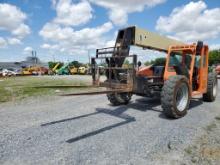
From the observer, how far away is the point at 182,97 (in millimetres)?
7449

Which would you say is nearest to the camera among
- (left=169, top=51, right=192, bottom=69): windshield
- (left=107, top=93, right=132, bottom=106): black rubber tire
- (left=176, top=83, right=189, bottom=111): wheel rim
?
(left=176, top=83, right=189, bottom=111): wheel rim

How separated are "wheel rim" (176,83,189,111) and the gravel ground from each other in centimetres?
36

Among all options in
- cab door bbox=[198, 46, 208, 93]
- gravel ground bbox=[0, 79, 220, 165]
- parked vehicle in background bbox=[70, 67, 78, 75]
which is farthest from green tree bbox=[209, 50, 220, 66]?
gravel ground bbox=[0, 79, 220, 165]

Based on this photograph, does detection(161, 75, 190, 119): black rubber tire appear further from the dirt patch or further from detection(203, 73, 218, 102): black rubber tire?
detection(203, 73, 218, 102): black rubber tire

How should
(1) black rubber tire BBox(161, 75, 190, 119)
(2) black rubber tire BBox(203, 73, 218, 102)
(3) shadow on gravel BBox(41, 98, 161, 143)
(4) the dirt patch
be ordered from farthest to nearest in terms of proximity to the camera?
(2) black rubber tire BBox(203, 73, 218, 102), (1) black rubber tire BBox(161, 75, 190, 119), (3) shadow on gravel BBox(41, 98, 161, 143), (4) the dirt patch

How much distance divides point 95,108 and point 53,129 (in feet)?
9.12

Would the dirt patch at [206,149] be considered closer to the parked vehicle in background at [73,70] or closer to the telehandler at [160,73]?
the telehandler at [160,73]

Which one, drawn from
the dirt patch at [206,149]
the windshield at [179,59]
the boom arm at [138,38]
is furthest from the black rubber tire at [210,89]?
the dirt patch at [206,149]

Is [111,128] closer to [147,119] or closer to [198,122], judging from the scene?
[147,119]

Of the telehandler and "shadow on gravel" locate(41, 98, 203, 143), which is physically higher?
the telehandler

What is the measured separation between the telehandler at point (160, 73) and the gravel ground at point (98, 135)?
0.58 m

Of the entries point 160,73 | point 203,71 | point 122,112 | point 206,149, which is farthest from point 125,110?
point 206,149

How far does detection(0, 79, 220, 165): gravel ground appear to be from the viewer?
4.31 m

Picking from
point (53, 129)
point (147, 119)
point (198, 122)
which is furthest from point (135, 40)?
point (53, 129)
